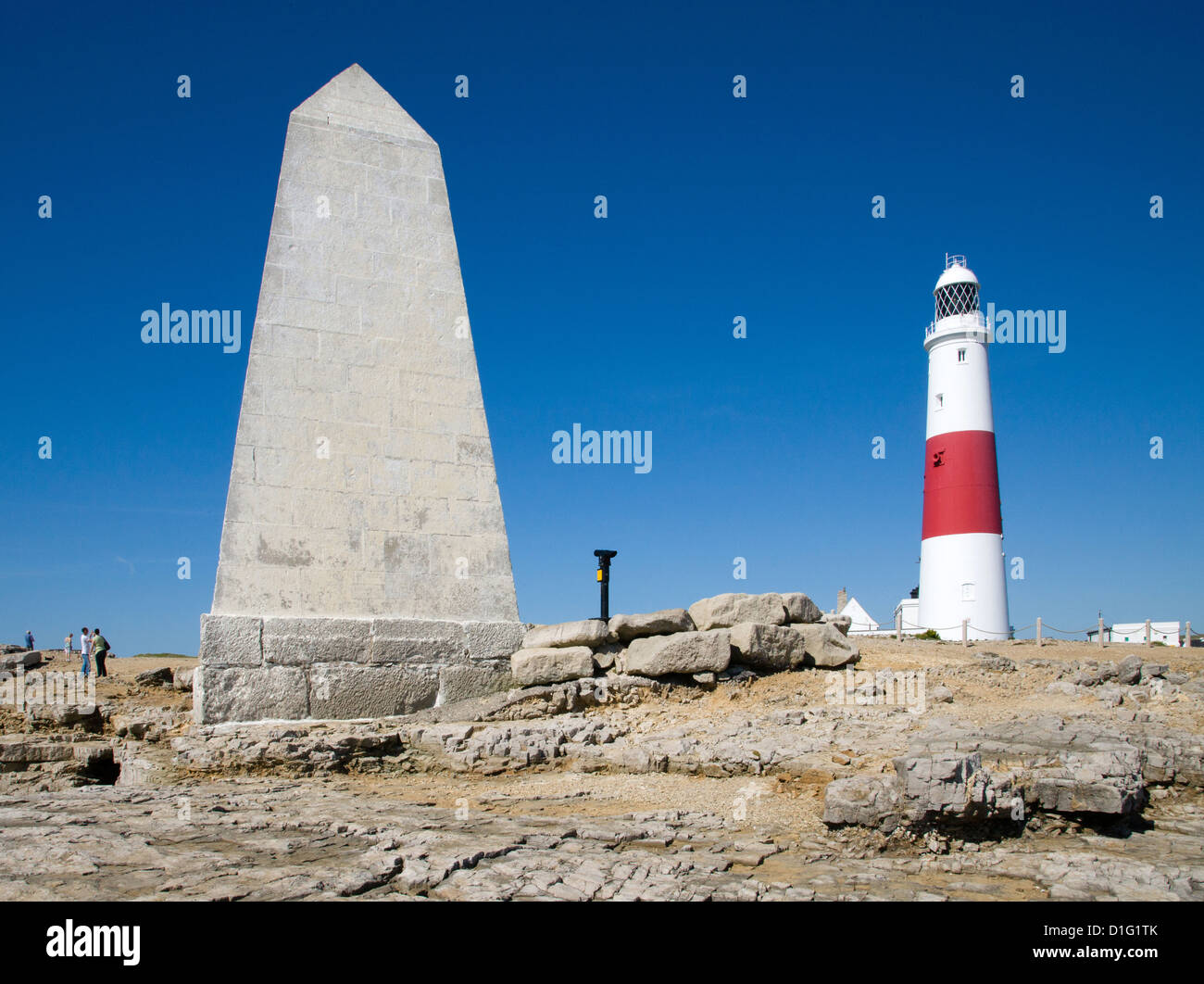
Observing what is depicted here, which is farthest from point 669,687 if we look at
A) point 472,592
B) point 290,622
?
point 290,622

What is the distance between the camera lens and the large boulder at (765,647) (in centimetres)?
802

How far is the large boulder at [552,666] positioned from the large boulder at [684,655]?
1.52ft

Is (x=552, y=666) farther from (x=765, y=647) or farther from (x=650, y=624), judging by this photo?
(x=765, y=647)

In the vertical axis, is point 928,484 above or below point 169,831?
above

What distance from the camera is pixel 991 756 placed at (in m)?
5.26

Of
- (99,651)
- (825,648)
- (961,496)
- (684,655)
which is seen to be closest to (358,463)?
(684,655)

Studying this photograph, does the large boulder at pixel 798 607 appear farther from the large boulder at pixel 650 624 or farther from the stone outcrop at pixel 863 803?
the stone outcrop at pixel 863 803

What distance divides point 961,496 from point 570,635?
16788 millimetres

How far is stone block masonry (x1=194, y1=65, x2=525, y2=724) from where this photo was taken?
749 centimetres

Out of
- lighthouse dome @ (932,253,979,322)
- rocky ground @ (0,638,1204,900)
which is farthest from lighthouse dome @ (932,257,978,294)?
rocky ground @ (0,638,1204,900)

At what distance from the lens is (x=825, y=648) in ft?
27.7
